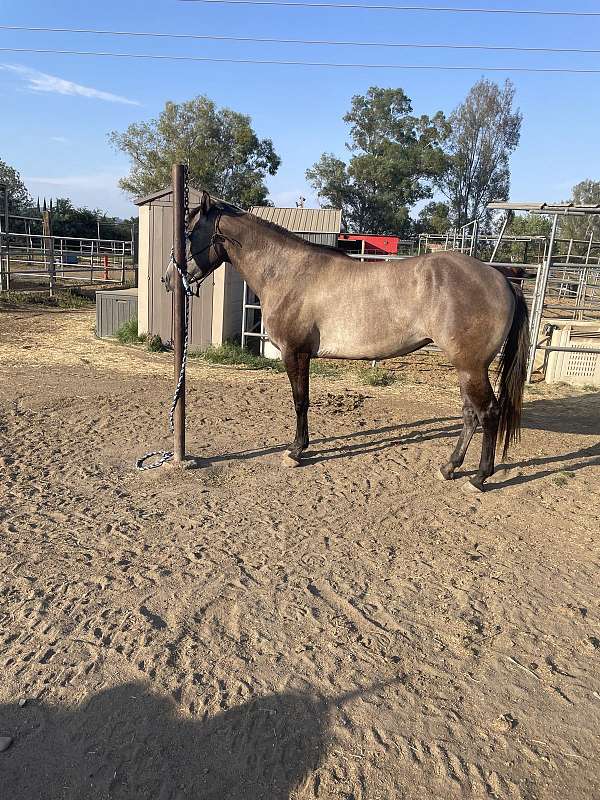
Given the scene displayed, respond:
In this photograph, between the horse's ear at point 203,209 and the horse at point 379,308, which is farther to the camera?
the horse's ear at point 203,209

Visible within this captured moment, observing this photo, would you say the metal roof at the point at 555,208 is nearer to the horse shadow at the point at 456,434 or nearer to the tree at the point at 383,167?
the horse shadow at the point at 456,434

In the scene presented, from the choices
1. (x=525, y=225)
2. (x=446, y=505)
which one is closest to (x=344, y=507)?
(x=446, y=505)

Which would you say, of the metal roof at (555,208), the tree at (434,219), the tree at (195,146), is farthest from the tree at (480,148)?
the metal roof at (555,208)

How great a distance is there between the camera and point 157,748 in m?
1.86

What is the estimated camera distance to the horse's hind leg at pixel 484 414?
414cm

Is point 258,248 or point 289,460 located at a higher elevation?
point 258,248

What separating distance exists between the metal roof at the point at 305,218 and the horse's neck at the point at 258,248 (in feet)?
32.0

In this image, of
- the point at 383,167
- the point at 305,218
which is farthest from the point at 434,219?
the point at 305,218

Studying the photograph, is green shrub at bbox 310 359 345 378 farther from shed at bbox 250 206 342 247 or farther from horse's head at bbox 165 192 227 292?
shed at bbox 250 206 342 247

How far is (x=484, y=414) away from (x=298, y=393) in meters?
1.55

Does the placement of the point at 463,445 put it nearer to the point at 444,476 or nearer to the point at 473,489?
the point at 444,476

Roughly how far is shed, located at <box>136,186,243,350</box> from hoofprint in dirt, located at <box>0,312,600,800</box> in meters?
4.68

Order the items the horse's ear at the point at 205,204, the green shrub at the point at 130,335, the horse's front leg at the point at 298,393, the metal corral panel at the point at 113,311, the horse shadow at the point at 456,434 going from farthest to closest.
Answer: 1. the metal corral panel at the point at 113,311
2. the green shrub at the point at 130,335
3. the horse shadow at the point at 456,434
4. the horse's front leg at the point at 298,393
5. the horse's ear at the point at 205,204

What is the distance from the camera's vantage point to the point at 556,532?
142 inches
